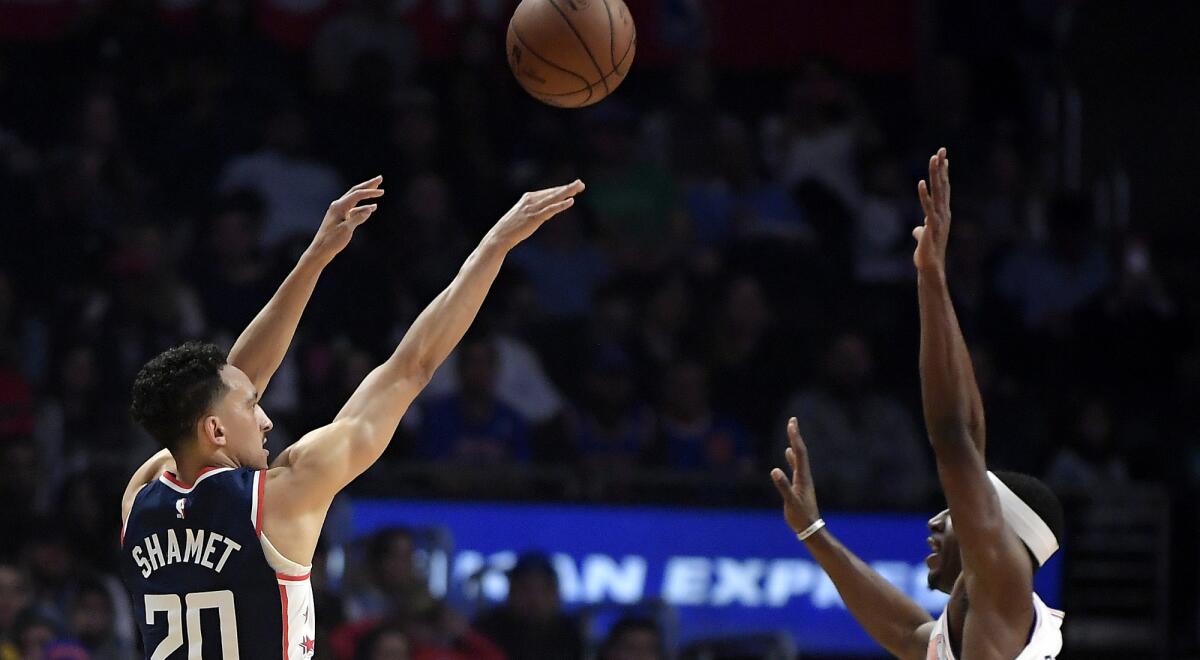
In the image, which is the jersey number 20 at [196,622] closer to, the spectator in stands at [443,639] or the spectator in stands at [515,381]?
the spectator in stands at [443,639]

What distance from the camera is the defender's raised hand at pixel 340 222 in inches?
188

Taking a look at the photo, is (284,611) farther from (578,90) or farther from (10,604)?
(10,604)

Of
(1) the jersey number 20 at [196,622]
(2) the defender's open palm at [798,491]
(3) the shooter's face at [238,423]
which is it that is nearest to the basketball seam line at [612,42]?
(2) the defender's open palm at [798,491]

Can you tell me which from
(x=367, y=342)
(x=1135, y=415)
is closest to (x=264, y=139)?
(x=367, y=342)

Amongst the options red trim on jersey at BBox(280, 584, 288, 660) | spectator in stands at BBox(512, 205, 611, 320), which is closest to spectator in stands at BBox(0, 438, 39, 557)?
spectator in stands at BBox(512, 205, 611, 320)

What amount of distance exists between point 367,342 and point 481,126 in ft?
7.19

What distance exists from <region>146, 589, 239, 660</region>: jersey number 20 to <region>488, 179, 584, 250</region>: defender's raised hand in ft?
3.69

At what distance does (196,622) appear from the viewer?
409 cm

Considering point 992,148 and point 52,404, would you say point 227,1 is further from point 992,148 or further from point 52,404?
point 992,148

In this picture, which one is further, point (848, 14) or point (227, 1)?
point (848, 14)

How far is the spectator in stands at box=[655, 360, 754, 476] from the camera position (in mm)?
9852

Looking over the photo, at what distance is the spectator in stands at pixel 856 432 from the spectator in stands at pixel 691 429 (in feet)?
1.08

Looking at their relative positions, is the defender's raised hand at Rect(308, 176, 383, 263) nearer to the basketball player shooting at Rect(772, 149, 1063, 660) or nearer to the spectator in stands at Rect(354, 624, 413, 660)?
the basketball player shooting at Rect(772, 149, 1063, 660)

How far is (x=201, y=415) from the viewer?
13.7 feet
